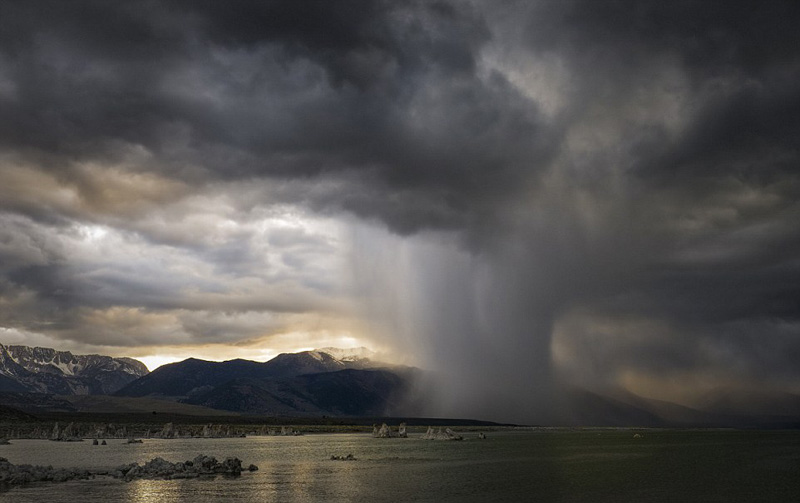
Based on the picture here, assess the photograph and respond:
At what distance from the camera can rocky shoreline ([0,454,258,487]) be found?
73.9m

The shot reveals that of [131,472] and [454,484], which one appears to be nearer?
[454,484]

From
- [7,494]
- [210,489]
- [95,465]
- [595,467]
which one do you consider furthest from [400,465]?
[7,494]

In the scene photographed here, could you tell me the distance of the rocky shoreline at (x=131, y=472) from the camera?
2911 inches

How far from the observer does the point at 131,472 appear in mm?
80375

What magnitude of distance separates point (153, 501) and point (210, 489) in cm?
928

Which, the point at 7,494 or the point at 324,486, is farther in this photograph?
the point at 324,486

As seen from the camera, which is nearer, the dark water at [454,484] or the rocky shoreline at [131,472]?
the dark water at [454,484]

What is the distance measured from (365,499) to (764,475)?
65.0m

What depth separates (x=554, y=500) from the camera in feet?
205

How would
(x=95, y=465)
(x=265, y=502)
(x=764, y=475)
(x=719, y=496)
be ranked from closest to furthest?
1. (x=265, y=502)
2. (x=719, y=496)
3. (x=764, y=475)
4. (x=95, y=465)

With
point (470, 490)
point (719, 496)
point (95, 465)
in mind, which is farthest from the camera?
point (95, 465)

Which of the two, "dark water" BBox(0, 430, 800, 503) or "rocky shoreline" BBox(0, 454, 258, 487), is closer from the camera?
"dark water" BBox(0, 430, 800, 503)

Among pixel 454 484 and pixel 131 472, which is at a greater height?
pixel 454 484

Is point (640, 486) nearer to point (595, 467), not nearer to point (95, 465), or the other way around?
point (595, 467)
